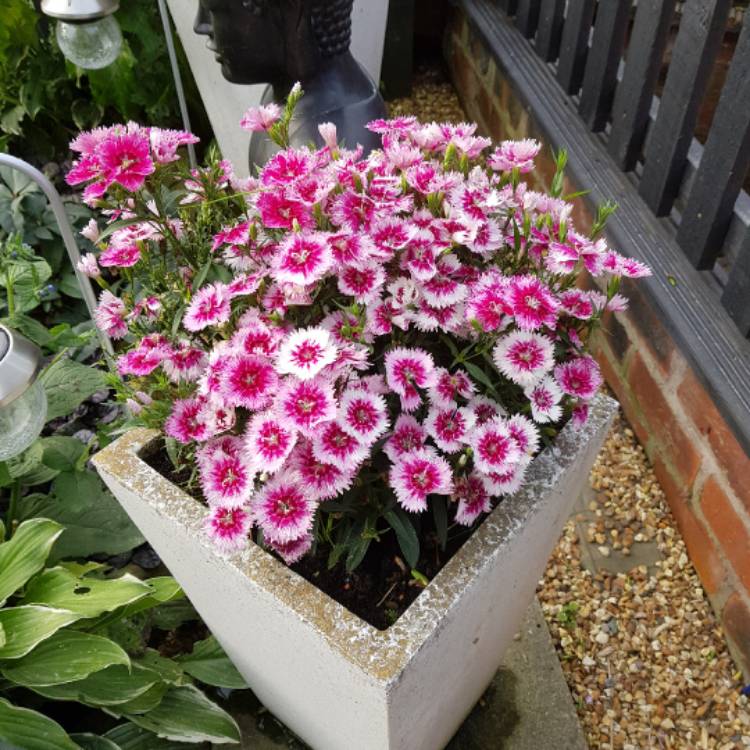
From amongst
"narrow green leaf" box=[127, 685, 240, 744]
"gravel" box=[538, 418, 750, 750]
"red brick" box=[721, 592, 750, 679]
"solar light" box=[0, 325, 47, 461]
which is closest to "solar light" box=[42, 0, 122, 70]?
"solar light" box=[0, 325, 47, 461]

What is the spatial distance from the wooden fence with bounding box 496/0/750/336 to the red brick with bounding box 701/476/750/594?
41cm

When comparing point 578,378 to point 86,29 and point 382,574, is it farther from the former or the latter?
point 86,29

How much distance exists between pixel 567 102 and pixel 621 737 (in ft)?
6.32

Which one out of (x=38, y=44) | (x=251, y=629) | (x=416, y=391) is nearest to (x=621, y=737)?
(x=251, y=629)

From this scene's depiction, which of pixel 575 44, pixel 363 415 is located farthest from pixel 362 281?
pixel 575 44

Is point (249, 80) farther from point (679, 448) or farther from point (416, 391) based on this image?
point (679, 448)

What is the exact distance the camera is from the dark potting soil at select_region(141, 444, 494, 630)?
3.73 ft

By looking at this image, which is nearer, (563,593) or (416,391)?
(416,391)

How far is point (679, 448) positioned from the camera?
203 cm

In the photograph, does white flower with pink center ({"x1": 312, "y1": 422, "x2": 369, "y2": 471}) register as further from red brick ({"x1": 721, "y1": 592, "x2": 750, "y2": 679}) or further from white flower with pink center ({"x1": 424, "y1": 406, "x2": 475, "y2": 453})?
red brick ({"x1": 721, "y1": 592, "x2": 750, "y2": 679})

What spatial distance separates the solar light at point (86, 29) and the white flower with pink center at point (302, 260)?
85 cm

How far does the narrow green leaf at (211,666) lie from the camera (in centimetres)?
167

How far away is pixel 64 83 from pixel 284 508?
8.65ft

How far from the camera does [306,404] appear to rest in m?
0.92
